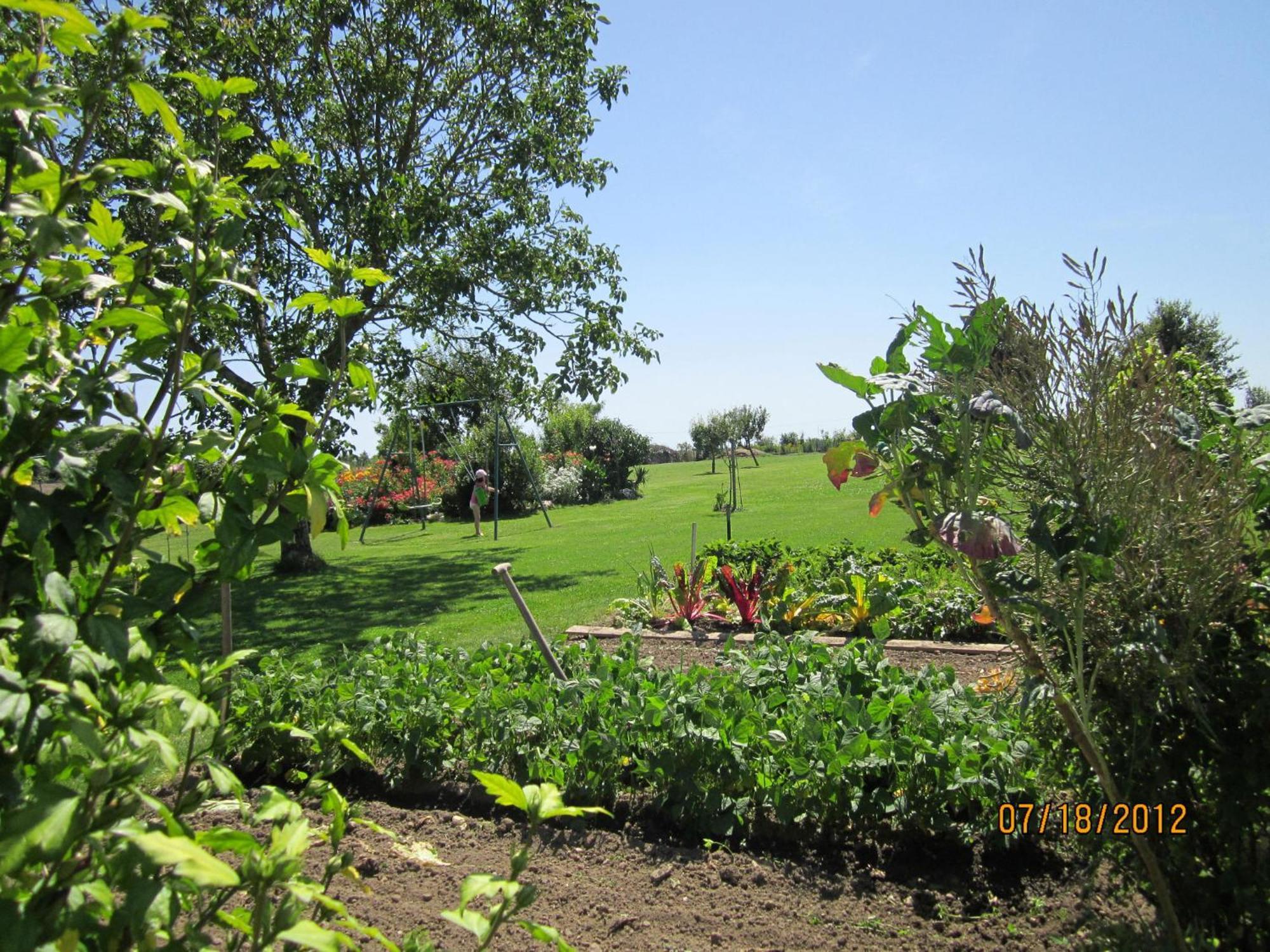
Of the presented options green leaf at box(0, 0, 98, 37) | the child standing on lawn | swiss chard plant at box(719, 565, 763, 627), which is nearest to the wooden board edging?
swiss chard plant at box(719, 565, 763, 627)

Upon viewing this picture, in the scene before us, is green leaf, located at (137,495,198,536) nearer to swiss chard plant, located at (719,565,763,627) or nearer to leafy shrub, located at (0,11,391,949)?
leafy shrub, located at (0,11,391,949)

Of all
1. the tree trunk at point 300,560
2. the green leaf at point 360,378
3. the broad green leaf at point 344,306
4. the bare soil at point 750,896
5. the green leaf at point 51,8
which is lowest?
the bare soil at point 750,896

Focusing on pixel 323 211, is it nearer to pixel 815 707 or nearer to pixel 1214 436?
pixel 815 707

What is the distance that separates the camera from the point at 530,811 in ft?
3.78

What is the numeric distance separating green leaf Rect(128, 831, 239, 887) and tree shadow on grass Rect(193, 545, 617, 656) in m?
5.89

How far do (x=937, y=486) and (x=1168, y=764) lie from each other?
32.1 inches

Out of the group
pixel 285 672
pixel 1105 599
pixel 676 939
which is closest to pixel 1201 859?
pixel 1105 599

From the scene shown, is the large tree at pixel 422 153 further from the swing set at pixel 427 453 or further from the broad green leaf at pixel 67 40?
the broad green leaf at pixel 67 40

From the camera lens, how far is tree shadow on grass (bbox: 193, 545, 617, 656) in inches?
309

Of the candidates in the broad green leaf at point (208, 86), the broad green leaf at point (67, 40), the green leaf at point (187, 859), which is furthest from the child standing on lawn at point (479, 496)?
the green leaf at point (187, 859)

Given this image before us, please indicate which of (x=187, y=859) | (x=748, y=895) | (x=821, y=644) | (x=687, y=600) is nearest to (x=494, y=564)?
(x=687, y=600)

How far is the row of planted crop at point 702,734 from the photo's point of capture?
2.94 metres

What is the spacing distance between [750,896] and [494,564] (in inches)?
400

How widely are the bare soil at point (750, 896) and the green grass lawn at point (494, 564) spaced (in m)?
1.17
